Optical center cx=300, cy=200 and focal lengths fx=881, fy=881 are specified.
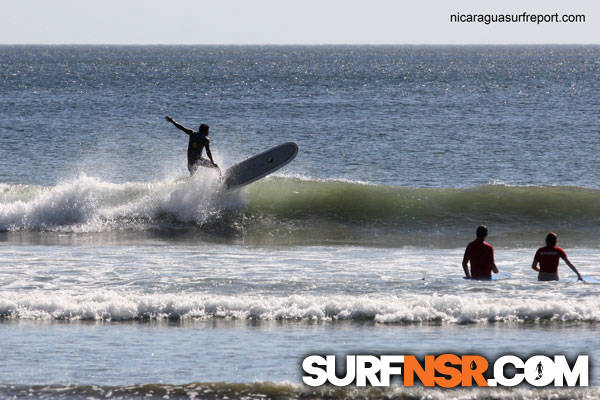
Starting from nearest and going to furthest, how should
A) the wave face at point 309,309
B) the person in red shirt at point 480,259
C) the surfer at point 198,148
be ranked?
1. the wave face at point 309,309
2. the person in red shirt at point 480,259
3. the surfer at point 198,148

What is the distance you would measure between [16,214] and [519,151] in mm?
24048

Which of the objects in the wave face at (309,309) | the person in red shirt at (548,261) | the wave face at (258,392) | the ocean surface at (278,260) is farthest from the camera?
the person in red shirt at (548,261)

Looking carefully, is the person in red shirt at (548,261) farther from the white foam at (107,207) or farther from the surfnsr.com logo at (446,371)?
the white foam at (107,207)

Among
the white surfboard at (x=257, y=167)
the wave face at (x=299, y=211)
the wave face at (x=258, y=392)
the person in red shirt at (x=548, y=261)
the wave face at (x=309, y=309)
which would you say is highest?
the white surfboard at (x=257, y=167)

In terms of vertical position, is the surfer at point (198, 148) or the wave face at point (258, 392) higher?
the surfer at point (198, 148)

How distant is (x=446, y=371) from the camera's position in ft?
29.2

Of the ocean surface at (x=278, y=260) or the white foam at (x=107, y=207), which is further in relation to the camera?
the white foam at (x=107, y=207)

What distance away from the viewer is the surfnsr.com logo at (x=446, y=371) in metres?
8.69

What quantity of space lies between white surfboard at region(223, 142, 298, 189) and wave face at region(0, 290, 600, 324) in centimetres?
917

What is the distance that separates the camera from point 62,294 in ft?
39.9

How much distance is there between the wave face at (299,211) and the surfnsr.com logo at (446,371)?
8903 millimetres

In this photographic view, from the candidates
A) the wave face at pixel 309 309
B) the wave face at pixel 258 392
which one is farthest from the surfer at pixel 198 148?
the wave face at pixel 258 392

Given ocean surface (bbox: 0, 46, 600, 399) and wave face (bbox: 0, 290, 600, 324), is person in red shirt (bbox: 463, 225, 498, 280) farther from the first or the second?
wave face (bbox: 0, 290, 600, 324)

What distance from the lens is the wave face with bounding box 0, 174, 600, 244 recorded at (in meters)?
19.7
